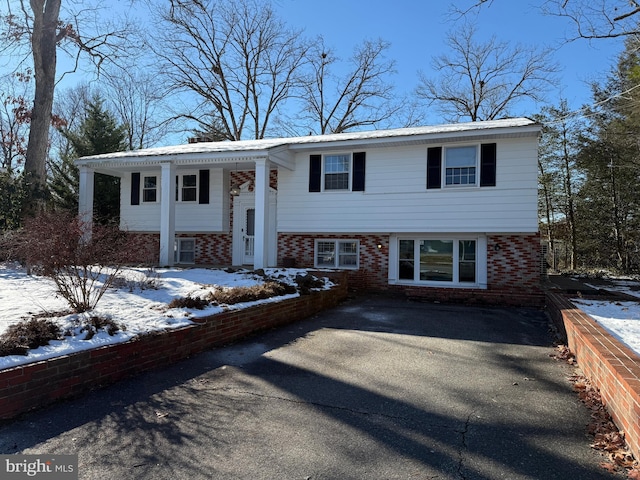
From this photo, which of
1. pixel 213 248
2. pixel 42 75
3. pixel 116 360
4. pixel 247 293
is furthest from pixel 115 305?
pixel 42 75

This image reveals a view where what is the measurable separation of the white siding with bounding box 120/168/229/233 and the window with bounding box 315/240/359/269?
3.54m

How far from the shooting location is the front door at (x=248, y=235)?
14062mm

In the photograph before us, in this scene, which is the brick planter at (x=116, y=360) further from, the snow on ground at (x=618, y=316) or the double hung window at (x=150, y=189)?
the double hung window at (x=150, y=189)

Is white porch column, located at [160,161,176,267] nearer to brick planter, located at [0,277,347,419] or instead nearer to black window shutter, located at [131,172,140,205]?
black window shutter, located at [131,172,140,205]

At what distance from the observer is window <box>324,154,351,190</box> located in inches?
499

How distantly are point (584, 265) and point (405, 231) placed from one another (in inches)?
585

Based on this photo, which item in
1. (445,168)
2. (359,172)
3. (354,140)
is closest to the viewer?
(445,168)

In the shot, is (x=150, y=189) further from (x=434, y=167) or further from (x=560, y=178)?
(x=560, y=178)

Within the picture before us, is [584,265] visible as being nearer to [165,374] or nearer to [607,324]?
[607,324]

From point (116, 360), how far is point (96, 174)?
17531 mm

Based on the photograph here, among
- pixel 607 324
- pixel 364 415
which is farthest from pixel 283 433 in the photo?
pixel 607 324

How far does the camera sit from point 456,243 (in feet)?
39.3

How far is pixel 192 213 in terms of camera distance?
14516 millimetres

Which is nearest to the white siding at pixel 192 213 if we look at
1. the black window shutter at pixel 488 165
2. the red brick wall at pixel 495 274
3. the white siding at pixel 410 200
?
the white siding at pixel 410 200
